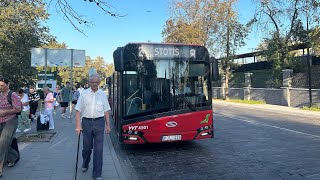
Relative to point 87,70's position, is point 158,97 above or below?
below

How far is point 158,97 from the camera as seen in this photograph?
8.55m

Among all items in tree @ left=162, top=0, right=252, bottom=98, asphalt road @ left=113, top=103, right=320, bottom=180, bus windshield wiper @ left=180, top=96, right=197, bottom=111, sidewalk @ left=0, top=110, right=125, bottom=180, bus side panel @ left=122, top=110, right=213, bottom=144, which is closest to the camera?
sidewalk @ left=0, top=110, right=125, bottom=180

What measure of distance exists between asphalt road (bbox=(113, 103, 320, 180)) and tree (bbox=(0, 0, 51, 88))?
1077 centimetres

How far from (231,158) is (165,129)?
1734 millimetres

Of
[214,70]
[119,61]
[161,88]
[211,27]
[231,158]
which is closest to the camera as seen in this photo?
[231,158]

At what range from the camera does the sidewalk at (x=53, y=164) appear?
6254 mm

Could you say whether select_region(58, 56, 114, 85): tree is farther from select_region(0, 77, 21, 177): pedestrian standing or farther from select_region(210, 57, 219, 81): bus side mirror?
select_region(0, 77, 21, 177): pedestrian standing

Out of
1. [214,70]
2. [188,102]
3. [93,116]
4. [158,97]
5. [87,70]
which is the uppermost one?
[87,70]

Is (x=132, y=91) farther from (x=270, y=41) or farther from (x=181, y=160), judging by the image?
(x=270, y=41)

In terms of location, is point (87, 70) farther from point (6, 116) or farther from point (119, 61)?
point (6, 116)

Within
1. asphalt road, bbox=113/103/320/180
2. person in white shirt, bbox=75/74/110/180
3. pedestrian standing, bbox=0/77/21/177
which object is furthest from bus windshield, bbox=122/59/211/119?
pedestrian standing, bbox=0/77/21/177

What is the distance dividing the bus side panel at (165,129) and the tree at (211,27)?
3195cm

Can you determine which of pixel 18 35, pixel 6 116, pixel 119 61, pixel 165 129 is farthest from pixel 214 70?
pixel 18 35

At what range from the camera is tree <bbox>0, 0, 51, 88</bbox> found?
57.8ft
